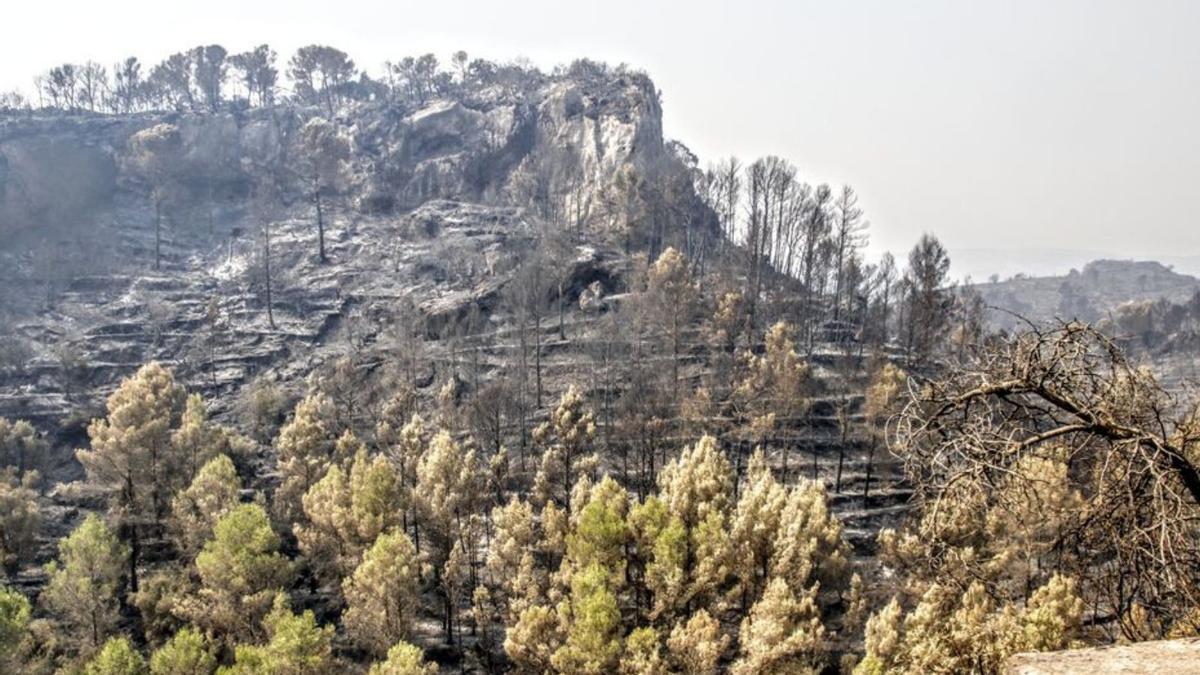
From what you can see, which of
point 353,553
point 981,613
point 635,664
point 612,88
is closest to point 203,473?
point 353,553

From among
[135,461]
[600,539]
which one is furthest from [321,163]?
[600,539]

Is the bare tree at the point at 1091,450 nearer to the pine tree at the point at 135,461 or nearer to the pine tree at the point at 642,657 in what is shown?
the pine tree at the point at 642,657

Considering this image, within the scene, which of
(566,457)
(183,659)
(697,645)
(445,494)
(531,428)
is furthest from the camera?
(531,428)

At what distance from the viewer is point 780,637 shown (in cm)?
2244

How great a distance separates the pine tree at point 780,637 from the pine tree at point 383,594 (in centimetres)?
1328

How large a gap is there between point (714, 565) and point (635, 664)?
5.97 m

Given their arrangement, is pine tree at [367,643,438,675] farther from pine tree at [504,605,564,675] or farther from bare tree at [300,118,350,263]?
bare tree at [300,118,350,263]

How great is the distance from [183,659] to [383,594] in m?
6.90

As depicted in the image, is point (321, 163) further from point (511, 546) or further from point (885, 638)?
point (885, 638)

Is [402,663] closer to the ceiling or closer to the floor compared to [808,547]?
closer to the floor

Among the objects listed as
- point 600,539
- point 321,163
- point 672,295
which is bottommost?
point 600,539

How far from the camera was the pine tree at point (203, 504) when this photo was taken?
3253 cm

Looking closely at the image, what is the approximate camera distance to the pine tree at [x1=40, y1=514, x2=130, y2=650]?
2850 centimetres

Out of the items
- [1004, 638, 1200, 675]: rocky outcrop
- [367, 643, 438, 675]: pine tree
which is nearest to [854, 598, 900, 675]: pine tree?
[367, 643, 438, 675]: pine tree
